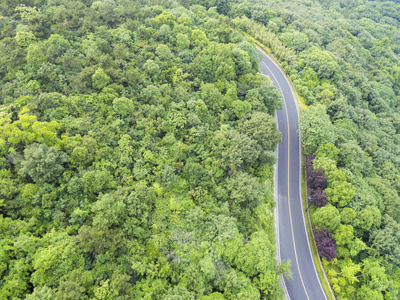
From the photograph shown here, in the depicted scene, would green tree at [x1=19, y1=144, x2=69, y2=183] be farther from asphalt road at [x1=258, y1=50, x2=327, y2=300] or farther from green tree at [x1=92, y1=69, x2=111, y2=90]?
asphalt road at [x1=258, y1=50, x2=327, y2=300]

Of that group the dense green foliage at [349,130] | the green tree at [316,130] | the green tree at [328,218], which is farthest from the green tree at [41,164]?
the green tree at [316,130]

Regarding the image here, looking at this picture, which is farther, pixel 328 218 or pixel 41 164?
pixel 328 218

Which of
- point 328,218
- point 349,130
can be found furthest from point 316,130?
point 328,218

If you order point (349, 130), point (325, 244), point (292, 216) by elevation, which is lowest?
point (292, 216)

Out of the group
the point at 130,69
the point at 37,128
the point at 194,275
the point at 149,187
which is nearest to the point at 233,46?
the point at 130,69

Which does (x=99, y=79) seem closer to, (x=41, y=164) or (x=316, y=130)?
(x=41, y=164)
